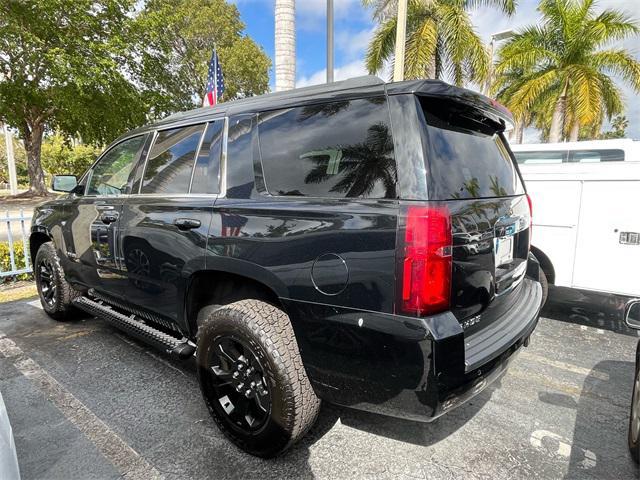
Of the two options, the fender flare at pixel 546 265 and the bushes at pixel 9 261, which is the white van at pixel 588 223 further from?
the bushes at pixel 9 261

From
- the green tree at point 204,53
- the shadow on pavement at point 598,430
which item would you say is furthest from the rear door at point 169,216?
the green tree at point 204,53

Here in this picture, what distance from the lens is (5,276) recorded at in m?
5.96

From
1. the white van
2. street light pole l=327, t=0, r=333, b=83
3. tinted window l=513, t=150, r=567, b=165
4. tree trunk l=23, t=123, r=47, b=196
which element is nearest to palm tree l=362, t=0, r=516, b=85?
street light pole l=327, t=0, r=333, b=83

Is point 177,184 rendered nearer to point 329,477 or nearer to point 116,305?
point 116,305

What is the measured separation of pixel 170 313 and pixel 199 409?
0.69 meters

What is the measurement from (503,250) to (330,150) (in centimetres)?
111

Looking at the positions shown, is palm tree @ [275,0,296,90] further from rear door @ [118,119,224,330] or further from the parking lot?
the parking lot

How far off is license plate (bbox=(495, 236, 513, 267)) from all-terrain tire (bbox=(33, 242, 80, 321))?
12.7 ft

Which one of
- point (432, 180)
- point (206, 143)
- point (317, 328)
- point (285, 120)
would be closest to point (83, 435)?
point (317, 328)

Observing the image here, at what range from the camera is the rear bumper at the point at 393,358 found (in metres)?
1.68

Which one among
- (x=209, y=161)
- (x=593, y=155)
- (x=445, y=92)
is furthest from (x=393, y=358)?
(x=593, y=155)

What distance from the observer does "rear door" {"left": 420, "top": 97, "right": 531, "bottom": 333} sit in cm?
182

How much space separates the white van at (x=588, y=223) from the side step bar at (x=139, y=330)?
12.6 ft

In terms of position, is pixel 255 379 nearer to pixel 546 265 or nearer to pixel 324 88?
pixel 324 88
